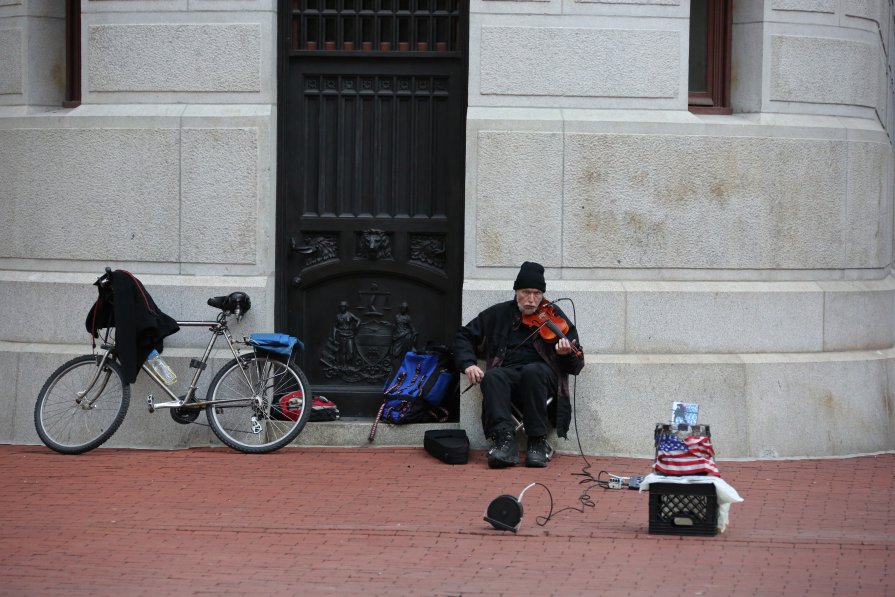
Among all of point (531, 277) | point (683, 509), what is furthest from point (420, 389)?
point (683, 509)

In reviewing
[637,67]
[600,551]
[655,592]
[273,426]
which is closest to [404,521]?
[600,551]

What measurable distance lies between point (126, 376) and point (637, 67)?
456 cm

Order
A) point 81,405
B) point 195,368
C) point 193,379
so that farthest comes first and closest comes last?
point 195,368
point 193,379
point 81,405

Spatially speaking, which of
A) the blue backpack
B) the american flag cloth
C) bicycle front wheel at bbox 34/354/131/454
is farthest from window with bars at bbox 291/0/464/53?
the american flag cloth

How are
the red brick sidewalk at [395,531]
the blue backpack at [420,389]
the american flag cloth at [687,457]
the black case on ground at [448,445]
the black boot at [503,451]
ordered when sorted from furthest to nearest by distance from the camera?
the blue backpack at [420,389], the black case on ground at [448,445], the black boot at [503,451], the american flag cloth at [687,457], the red brick sidewalk at [395,531]

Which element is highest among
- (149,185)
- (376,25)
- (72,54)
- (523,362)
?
(376,25)

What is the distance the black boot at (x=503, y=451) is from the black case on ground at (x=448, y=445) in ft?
0.78

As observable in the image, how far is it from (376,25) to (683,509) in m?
5.05

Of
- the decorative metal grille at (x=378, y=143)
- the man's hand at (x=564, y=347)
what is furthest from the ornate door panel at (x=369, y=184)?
the man's hand at (x=564, y=347)

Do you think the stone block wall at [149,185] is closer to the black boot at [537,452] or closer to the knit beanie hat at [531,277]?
the knit beanie hat at [531,277]

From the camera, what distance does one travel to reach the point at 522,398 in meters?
10.1

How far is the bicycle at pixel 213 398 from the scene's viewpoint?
1032 centimetres

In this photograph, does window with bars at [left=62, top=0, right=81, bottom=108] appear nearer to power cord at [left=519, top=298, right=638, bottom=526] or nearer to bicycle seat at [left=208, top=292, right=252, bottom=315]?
bicycle seat at [left=208, top=292, right=252, bottom=315]

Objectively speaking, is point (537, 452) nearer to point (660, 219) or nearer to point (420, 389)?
point (420, 389)
